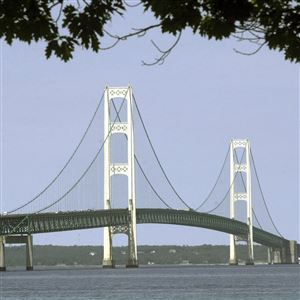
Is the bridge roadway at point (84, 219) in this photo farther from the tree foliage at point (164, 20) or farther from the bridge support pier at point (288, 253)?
the tree foliage at point (164, 20)

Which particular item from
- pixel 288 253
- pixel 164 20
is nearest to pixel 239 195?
pixel 288 253

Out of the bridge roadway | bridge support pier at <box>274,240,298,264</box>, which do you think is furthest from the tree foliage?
bridge support pier at <box>274,240,298,264</box>

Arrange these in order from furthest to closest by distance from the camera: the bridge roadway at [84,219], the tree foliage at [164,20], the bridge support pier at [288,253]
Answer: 1. the bridge support pier at [288,253]
2. the bridge roadway at [84,219]
3. the tree foliage at [164,20]

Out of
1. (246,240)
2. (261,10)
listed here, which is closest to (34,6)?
(261,10)

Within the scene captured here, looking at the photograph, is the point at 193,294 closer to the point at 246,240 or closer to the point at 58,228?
the point at 58,228

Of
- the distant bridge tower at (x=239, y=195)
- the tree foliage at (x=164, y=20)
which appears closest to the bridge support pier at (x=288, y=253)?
the distant bridge tower at (x=239, y=195)

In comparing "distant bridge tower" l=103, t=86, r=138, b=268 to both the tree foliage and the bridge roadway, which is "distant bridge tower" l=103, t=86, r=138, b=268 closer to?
the bridge roadway

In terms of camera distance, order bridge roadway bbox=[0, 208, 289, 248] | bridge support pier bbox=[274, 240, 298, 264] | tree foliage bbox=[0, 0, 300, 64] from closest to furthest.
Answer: tree foliage bbox=[0, 0, 300, 64]
bridge roadway bbox=[0, 208, 289, 248]
bridge support pier bbox=[274, 240, 298, 264]

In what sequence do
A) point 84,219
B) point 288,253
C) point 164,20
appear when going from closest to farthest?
point 164,20 → point 84,219 → point 288,253

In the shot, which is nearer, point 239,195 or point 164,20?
point 164,20

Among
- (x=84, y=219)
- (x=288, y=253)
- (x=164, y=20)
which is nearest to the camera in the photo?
(x=164, y=20)

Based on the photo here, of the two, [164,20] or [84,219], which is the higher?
[84,219]

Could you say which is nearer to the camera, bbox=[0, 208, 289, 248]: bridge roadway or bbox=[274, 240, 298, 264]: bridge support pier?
bbox=[0, 208, 289, 248]: bridge roadway

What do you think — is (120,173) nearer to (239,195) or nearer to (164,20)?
(239,195)
